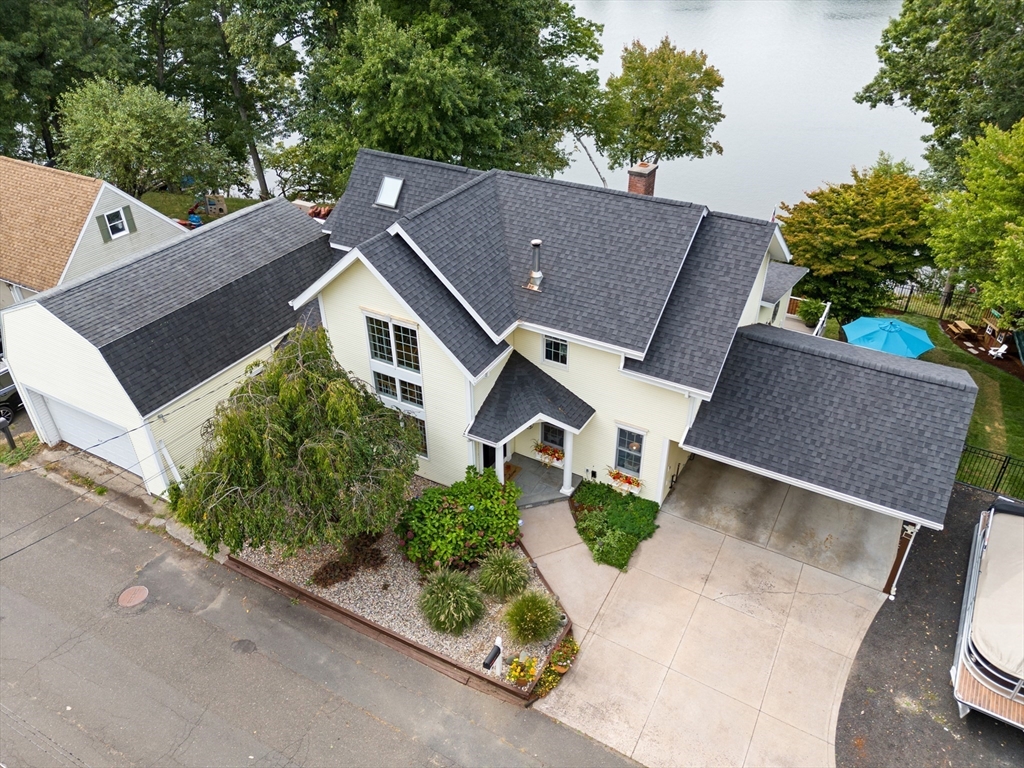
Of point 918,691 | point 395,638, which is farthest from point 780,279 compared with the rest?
point 395,638

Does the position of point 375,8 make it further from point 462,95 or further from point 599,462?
point 599,462

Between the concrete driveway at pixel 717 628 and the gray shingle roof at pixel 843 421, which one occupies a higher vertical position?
the gray shingle roof at pixel 843 421

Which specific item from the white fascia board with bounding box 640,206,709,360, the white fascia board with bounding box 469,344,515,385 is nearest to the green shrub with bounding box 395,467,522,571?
the white fascia board with bounding box 469,344,515,385

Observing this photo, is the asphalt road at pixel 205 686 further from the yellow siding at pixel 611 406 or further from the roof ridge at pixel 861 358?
the roof ridge at pixel 861 358

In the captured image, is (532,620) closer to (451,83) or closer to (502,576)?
(502,576)

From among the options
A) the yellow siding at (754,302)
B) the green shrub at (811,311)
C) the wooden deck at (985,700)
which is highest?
the yellow siding at (754,302)

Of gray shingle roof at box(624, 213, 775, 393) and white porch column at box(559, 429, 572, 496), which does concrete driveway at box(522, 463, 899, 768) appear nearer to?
white porch column at box(559, 429, 572, 496)

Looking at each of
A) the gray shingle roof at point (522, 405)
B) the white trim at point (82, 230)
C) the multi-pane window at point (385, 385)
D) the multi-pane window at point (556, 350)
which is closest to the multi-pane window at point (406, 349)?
the multi-pane window at point (385, 385)
